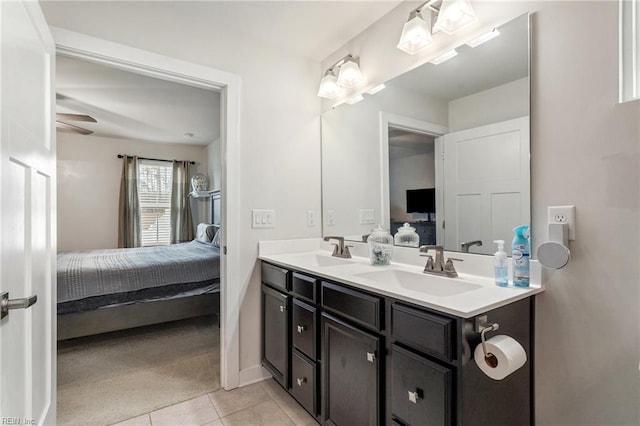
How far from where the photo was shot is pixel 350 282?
136 centimetres

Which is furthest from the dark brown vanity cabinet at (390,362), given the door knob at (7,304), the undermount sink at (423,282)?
the door knob at (7,304)

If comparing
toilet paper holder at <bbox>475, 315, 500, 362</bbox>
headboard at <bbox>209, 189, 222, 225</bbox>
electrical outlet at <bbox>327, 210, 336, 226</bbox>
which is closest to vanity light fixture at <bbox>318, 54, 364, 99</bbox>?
electrical outlet at <bbox>327, 210, 336, 226</bbox>

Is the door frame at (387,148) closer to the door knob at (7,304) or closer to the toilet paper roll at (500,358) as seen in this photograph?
the toilet paper roll at (500,358)

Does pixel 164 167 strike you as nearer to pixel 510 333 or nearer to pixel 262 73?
pixel 262 73

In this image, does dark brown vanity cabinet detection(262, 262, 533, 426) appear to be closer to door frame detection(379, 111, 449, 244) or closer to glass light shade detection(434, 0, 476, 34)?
door frame detection(379, 111, 449, 244)

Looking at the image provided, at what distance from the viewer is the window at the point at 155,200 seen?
532cm

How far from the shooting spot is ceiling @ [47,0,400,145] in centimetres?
167

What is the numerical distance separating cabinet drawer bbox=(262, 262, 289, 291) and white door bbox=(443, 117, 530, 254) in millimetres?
930

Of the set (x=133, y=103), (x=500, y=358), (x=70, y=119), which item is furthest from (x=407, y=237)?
(x=70, y=119)

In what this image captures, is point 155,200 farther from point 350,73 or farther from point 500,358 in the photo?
point 500,358

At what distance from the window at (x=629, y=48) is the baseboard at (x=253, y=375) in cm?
233

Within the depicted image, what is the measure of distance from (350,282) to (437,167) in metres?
0.82

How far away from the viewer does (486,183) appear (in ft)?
4.76

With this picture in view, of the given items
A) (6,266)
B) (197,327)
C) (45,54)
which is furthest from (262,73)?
(197,327)
